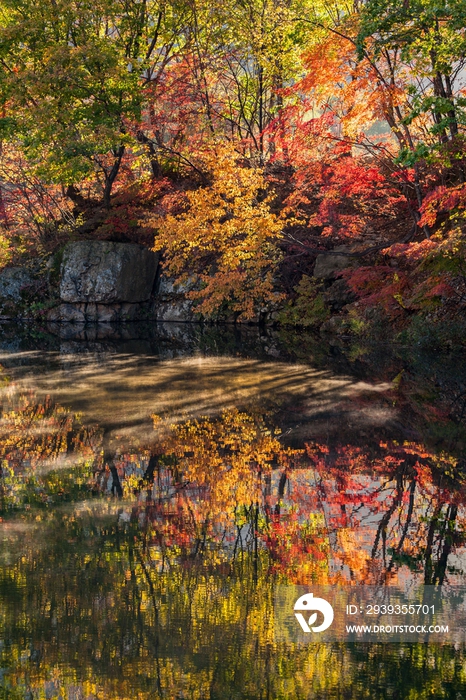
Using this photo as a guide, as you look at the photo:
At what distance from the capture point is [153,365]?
16344 millimetres

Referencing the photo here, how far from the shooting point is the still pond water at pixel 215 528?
3.97m

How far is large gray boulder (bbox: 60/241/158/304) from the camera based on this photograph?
2764 centimetres

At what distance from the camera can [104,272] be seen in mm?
27562

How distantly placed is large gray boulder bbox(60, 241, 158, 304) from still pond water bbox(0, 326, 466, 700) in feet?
48.4

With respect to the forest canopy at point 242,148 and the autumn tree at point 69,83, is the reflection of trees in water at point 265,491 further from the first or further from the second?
the autumn tree at point 69,83

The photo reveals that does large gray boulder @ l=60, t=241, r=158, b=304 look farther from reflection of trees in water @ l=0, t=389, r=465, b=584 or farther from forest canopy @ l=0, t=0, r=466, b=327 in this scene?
reflection of trees in water @ l=0, t=389, r=465, b=584

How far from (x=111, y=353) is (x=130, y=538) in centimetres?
1311

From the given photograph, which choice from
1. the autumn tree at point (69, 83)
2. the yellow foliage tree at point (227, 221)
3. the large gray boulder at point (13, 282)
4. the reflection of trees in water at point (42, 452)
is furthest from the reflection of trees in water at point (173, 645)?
the large gray boulder at point (13, 282)

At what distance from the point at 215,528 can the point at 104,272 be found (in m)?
22.3

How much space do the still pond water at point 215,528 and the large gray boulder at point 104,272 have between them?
14740 mm

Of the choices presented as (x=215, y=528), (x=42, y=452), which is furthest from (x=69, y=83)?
(x=215, y=528)

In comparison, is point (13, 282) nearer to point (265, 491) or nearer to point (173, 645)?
point (265, 491)

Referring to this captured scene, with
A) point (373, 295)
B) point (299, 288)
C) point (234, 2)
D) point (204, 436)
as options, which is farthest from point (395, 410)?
point (234, 2)

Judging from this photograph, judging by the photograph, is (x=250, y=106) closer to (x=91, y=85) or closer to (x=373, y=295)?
(x=91, y=85)
